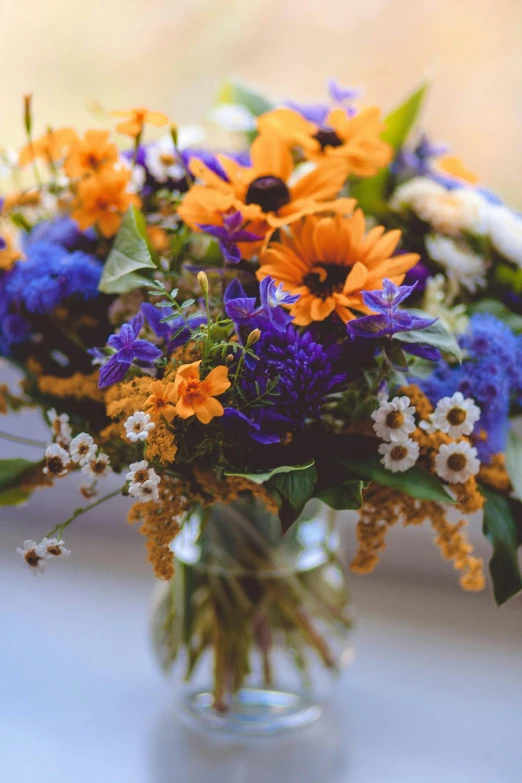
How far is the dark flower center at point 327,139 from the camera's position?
673 millimetres

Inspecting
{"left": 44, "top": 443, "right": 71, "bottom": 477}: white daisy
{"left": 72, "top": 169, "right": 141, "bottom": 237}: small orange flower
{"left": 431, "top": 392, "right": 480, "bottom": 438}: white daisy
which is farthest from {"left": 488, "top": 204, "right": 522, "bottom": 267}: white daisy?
{"left": 44, "top": 443, "right": 71, "bottom": 477}: white daisy

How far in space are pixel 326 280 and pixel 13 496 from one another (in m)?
0.31

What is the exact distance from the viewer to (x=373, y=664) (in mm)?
1031

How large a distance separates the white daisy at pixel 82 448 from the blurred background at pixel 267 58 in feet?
2.58

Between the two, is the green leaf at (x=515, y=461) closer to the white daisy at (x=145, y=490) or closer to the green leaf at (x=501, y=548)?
the green leaf at (x=501, y=548)

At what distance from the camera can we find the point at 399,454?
523 mm

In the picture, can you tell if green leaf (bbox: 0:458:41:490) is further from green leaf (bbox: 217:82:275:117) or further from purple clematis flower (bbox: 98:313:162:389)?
green leaf (bbox: 217:82:275:117)

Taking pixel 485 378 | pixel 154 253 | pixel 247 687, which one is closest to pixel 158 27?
pixel 154 253

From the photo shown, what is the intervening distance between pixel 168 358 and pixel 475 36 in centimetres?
85

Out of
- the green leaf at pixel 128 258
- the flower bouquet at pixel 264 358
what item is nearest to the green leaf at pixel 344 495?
the flower bouquet at pixel 264 358

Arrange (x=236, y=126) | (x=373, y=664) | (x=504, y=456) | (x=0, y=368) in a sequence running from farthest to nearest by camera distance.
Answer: (x=0, y=368) → (x=373, y=664) → (x=236, y=126) → (x=504, y=456)

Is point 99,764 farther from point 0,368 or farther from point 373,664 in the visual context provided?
point 0,368

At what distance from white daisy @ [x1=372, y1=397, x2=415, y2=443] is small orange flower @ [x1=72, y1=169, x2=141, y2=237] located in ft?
0.96

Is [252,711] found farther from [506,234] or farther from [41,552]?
[506,234]
